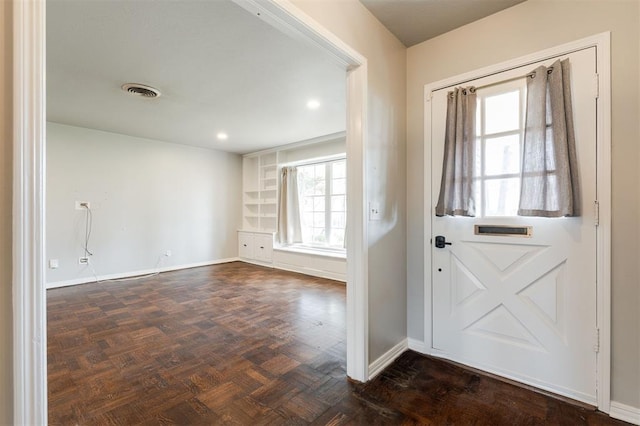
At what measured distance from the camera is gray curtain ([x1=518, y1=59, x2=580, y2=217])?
177 cm

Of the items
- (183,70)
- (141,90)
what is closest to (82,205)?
(141,90)

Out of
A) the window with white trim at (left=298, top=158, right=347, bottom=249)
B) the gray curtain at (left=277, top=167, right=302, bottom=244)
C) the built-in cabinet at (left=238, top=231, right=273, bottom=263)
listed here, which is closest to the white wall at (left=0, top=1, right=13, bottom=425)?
the window with white trim at (left=298, top=158, right=347, bottom=249)

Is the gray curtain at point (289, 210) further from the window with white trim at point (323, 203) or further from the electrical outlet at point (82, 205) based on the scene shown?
the electrical outlet at point (82, 205)

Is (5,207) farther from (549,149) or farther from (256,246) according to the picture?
(256,246)

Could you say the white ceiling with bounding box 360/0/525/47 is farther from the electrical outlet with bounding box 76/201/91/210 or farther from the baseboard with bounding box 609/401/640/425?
the electrical outlet with bounding box 76/201/91/210

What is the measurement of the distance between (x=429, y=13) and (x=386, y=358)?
2531 millimetres

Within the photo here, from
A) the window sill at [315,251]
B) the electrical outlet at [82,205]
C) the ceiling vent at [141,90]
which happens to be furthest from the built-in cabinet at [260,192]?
the ceiling vent at [141,90]

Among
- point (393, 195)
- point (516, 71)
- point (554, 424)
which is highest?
point (516, 71)

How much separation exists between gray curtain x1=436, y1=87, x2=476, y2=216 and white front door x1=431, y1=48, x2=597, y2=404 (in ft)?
0.23

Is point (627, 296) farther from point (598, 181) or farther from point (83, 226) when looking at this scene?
point (83, 226)

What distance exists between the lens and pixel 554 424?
161 cm

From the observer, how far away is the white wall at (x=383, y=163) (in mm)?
2029

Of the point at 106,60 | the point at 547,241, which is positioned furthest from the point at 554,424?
the point at 106,60

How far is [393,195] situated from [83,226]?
5076mm
